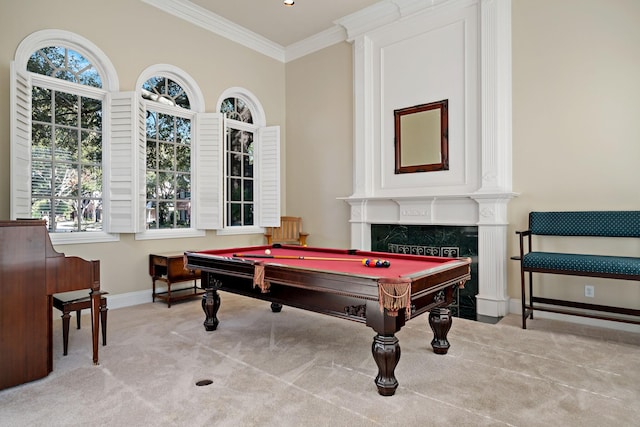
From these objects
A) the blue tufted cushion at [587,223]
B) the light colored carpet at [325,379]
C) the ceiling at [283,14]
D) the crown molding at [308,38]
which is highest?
the ceiling at [283,14]

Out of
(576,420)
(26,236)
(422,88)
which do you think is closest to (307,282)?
(576,420)

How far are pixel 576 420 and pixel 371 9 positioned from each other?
4.90 metres

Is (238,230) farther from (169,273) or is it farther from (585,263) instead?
(585,263)

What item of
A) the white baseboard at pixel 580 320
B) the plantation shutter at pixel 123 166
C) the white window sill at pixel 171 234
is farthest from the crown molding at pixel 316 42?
the white baseboard at pixel 580 320

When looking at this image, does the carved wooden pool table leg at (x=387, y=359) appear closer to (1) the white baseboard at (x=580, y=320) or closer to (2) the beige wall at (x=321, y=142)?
(1) the white baseboard at (x=580, y=320)

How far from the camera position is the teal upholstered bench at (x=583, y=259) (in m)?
3.04

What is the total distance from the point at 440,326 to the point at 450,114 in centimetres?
271

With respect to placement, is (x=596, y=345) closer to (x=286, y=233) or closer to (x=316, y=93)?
(x=286, y=233)

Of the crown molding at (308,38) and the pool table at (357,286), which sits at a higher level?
the crown molding at (308,38)

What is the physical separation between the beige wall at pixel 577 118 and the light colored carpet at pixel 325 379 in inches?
43.1

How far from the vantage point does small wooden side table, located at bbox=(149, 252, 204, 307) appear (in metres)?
4.30

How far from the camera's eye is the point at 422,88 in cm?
471

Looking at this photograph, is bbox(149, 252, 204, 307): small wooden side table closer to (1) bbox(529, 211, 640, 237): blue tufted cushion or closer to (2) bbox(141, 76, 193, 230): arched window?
(2) bbox(141, 76, 193, 230): arched window

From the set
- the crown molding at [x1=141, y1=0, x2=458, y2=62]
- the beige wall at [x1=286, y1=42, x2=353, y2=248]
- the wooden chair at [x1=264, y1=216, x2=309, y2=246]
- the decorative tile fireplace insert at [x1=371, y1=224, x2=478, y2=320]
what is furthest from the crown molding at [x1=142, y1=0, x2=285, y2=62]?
the decorative tile fireplace insert at [x1=371, y1=224, x2=478, y2=320]
